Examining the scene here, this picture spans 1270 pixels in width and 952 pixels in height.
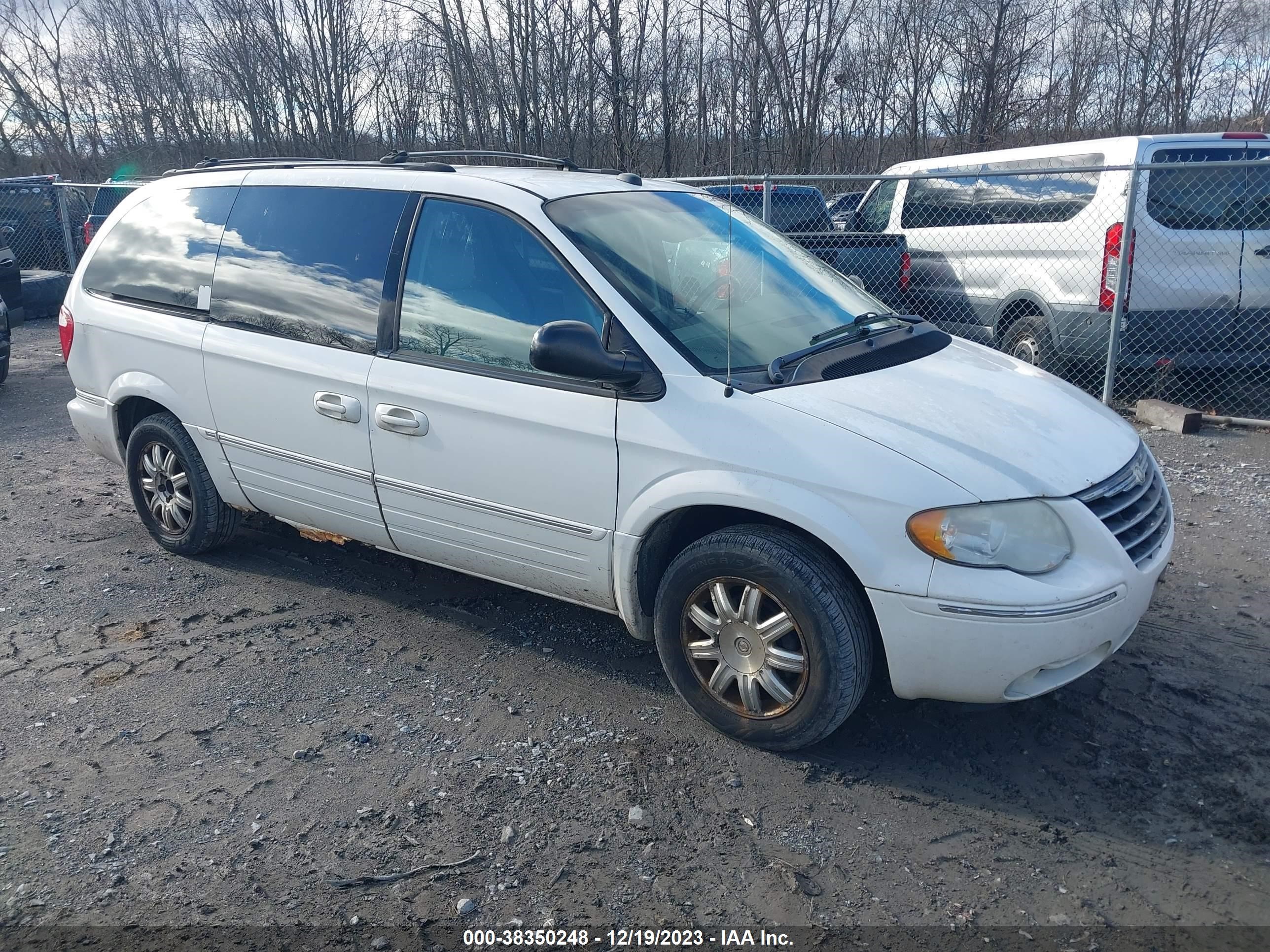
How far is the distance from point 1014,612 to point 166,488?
14.0 feet

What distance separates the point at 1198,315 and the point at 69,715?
7.80 meters

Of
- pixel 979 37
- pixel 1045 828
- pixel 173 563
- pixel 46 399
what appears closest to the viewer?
pixel 1045 828

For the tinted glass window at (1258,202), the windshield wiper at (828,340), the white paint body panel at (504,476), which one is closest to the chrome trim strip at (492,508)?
the white paint body panel at (504,476)

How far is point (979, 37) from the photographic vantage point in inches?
865

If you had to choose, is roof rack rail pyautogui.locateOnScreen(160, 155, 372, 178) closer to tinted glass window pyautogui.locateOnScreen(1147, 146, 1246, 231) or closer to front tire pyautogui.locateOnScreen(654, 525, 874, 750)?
front tire pyautogui.locateOnScreen(654, 525, 874, 750)

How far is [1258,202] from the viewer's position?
7.43 metres

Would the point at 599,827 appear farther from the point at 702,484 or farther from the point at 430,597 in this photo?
the point at 430,597

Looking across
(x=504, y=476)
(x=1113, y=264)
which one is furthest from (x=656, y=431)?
(x=1113, y=264)

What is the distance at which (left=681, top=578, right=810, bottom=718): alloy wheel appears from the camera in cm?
332

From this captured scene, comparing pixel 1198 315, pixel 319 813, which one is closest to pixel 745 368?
pixel 319 813

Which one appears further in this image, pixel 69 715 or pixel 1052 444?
pixel 69 715

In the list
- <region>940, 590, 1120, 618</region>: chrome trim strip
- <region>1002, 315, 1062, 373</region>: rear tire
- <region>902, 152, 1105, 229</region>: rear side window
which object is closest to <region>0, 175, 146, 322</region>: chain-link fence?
<region>902, 152, 1105, 229</region>: rear side window

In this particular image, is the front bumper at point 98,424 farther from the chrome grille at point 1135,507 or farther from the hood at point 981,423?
the chrome grille at point 1135,507

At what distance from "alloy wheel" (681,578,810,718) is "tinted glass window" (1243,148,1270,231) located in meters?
6.29
